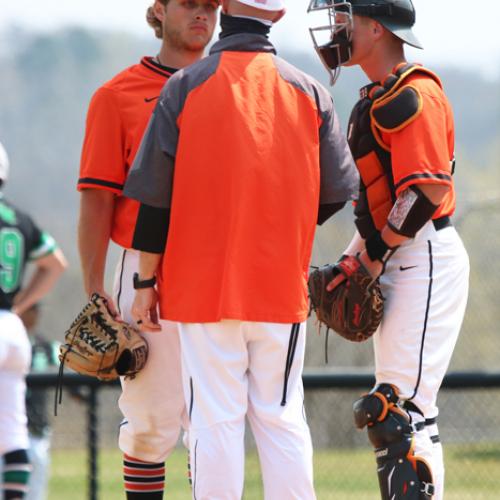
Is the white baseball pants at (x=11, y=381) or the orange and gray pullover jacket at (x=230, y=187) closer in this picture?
the orange and gray pullover jacket at (x=230, y=187)

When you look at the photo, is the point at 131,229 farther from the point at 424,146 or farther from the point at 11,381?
the point at 11,381

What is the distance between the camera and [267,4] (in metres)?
4.39

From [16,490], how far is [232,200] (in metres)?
2.83

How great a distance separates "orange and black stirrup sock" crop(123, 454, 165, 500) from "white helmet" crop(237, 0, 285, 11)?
6.38 ft

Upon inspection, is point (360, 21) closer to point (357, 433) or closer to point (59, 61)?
point (357, 433)

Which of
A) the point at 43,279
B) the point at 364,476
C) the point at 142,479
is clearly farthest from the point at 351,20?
Result: the point at 364,476

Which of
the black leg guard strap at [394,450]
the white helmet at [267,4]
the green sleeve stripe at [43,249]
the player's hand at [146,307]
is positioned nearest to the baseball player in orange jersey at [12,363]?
the green sleeve stripe at [43,249]

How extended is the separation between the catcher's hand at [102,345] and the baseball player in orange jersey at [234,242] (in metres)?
0.44

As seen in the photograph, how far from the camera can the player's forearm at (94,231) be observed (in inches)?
194

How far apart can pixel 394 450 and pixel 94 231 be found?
1.51 meters

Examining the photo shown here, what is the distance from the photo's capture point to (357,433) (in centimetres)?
1029

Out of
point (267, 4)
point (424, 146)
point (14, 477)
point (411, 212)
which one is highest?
point (267, 4)

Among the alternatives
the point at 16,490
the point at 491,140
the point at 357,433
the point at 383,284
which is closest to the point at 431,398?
the point at 383,284

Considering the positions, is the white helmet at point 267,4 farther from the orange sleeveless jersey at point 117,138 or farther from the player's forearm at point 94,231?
the player's forearm at point 94,231
